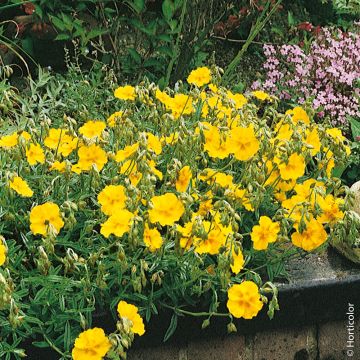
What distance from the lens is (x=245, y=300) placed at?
9.05ft

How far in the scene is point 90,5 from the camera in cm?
504

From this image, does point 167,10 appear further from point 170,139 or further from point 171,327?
point 171,327

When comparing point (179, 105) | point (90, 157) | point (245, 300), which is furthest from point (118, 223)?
point (179, 105)

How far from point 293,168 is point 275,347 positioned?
28.1 inches

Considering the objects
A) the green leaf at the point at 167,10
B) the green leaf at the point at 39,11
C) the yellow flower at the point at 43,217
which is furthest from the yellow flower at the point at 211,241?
the green leaf at the point at 39,11

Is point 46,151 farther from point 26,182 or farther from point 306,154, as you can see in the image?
point 306,154

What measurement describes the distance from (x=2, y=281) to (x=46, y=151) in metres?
0.89

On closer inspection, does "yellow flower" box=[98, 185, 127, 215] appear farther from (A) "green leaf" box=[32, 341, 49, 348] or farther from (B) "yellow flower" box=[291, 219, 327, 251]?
(B) "yellow flower" box=[291, 219, 327, 251]

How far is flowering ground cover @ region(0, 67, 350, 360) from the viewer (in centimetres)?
272

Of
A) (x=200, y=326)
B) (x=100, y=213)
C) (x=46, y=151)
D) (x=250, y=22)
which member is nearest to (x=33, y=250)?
(x=100, y=213)

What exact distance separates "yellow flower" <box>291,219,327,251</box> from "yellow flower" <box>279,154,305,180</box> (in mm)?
210

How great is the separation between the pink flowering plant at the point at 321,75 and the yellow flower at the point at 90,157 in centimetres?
193

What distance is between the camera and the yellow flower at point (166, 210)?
109 inches

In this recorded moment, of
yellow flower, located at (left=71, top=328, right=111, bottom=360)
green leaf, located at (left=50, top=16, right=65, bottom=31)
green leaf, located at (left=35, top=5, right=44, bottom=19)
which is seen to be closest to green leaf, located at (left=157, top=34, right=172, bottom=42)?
green leaf, located at (left=50, top=16, right=65, bottom=31)
